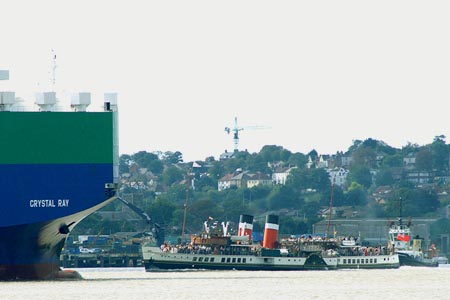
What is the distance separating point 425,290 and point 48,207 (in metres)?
19.4

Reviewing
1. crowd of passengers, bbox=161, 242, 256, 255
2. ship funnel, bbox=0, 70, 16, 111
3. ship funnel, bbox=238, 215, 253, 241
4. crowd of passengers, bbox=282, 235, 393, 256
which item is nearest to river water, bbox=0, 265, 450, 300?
ship funnel, bbox=0, 70, 16, 111

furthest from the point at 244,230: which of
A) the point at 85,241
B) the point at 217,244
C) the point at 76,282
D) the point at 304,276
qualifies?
the point at 85,241

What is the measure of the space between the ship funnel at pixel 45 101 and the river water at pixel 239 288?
8803 mm

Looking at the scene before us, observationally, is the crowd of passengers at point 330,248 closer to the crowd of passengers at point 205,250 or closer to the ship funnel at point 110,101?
the crowd of passengers at point 205,250

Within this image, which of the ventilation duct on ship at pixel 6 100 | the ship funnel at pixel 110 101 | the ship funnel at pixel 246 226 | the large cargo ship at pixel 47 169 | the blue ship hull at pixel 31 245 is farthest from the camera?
the ship funnel at pixel 246 226

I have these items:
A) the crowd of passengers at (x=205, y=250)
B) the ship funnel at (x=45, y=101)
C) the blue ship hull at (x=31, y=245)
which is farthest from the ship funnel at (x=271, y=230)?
the ship funnel at (x=45, y=101)

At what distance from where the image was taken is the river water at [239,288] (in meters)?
80.1

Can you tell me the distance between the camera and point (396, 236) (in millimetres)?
154625

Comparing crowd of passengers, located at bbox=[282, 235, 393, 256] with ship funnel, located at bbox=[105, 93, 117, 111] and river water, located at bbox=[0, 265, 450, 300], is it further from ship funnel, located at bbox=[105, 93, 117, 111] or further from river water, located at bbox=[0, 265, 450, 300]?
ship funnel, located at bbox=[105, 93, 117, 111]

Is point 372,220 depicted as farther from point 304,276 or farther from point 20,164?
point 20,164

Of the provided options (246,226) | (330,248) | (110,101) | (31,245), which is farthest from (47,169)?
(330,248)

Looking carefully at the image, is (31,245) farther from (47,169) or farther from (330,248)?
(330,248)

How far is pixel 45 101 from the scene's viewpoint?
8788 centimetres

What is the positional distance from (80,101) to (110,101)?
1.76 meters
